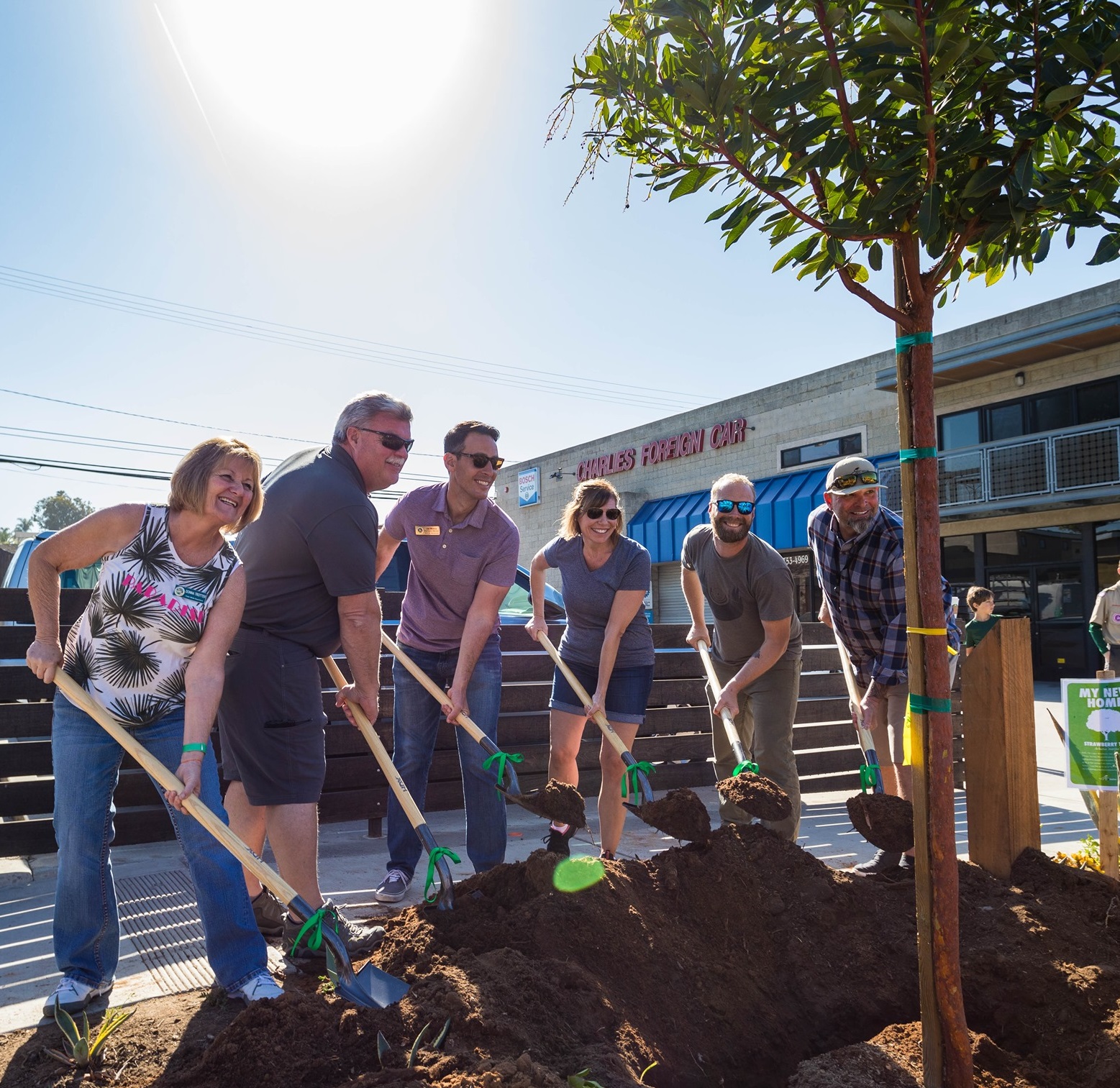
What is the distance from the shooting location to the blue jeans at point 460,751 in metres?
4.05

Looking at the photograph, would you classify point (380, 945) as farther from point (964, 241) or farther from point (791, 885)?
point (964, 241)

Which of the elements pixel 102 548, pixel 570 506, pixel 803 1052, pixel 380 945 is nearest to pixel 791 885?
pixel 803 1052

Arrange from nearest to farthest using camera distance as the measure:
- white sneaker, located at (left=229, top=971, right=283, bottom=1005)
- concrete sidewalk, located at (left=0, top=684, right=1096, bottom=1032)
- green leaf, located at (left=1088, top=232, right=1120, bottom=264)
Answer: green leaf, located at (left=1088, top=232, right=1120, bottom=264) < white sneaker, located at (left=229, top=971, right=283, bottom=1005) < concrete sidewalk, located at (left=0, top=684, right=1096, bottom=1032)

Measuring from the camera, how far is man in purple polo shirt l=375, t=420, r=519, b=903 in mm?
3969

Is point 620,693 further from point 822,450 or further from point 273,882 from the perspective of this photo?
point 822,450

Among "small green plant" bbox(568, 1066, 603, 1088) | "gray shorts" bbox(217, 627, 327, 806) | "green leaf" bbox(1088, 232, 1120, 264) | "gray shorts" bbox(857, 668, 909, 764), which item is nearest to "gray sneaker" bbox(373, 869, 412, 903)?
"gray shorts" bbox(217, 627, 327, 806)

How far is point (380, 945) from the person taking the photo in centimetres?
295

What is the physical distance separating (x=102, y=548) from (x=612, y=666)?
2534mm

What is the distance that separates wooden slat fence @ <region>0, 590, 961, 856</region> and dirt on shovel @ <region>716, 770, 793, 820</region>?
85.7 inches

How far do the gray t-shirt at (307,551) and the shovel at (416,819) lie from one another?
333 millimetres

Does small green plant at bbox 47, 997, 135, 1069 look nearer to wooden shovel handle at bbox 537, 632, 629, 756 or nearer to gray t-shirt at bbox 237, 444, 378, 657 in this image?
gray t-shirt at bbox 237, 444, 378, 657

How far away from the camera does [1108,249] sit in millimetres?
1866

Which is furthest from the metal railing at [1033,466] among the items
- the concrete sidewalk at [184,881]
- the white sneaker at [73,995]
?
the white sneaker at [73,995]

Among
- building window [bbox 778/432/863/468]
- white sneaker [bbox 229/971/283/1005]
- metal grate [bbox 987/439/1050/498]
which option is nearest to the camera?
white sneaker [bbox 229/971/283/1005]
